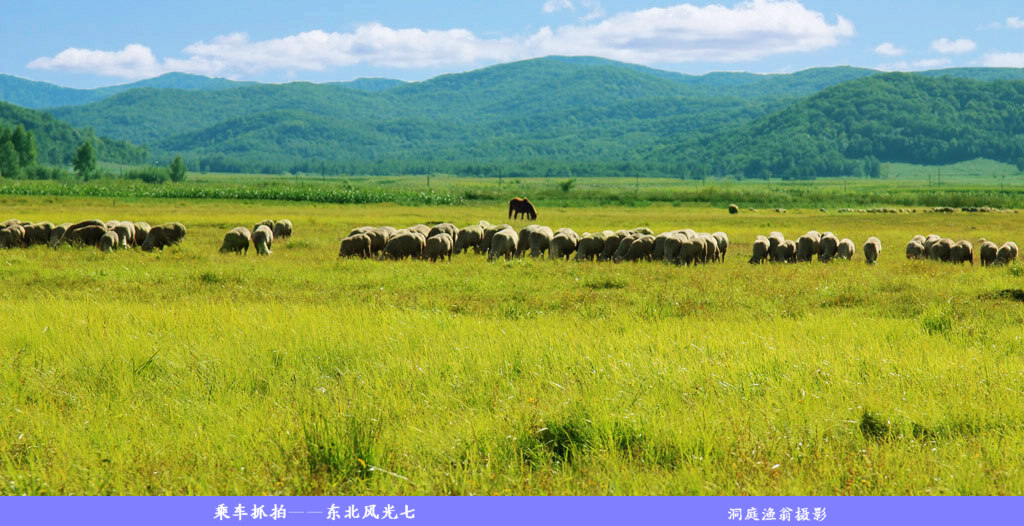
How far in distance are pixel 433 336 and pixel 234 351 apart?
1999mm

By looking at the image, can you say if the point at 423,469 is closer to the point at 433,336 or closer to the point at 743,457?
the point at 743,457

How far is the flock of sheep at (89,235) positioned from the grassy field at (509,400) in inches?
516

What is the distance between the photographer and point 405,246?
69.8 ft

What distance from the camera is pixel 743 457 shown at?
4918mm

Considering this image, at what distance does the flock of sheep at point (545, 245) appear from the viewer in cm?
2070

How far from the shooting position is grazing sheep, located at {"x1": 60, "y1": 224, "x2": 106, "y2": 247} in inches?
905

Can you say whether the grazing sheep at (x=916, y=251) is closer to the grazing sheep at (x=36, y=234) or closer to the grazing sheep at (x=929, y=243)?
the grazing sheep at (x=929, y=243)

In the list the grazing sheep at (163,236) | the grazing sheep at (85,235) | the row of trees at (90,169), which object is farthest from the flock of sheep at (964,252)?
the row of trees at (90,169)

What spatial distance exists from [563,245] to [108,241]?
1275cm

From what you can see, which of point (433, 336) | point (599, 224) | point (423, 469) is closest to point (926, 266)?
point (433, 336)

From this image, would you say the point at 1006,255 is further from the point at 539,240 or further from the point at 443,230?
the point at 443,230

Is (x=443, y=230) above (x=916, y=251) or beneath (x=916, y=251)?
above

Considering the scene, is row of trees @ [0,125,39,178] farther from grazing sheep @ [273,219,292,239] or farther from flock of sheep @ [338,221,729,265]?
flock of sheep @ [338,221,729,265]

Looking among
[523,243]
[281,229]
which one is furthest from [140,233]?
[523,243]
